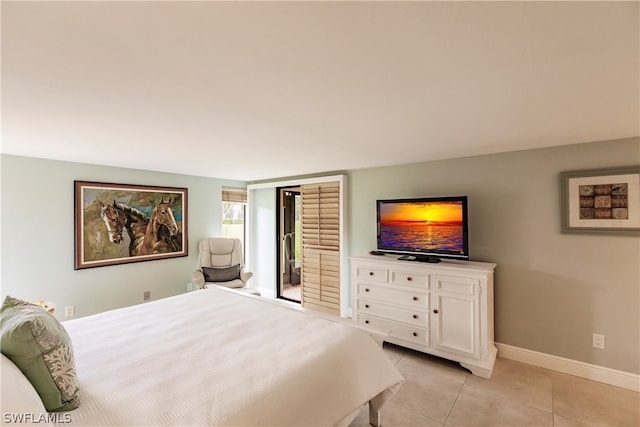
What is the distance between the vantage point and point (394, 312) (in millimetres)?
3109

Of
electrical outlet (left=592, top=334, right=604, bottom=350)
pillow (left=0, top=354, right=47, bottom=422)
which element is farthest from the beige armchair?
electrical outlet (left=592, top=334, right=604, bottom=350)

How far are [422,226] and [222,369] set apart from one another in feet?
Answer: 8.05

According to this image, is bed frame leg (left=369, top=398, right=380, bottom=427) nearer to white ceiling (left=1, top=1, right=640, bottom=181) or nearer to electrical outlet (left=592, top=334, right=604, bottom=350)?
white ceiling (left=1, top=1, right=640, bottom=181)

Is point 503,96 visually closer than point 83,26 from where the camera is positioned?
No

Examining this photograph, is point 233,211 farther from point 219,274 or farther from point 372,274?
point 372,274

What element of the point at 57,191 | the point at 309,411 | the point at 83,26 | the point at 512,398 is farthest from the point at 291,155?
the point at 512,398

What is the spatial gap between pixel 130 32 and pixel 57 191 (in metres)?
3.27

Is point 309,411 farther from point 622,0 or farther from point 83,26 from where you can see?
point 622,0

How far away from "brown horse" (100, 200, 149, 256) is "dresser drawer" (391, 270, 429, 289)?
344 centimetres

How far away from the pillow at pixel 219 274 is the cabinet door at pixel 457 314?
2.85 m

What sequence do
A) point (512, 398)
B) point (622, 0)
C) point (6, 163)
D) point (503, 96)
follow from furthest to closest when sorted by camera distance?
point (6, 163)
point (512, 398)
point (503, 96)
point (622, 0)

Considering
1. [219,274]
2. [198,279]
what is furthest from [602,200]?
[198,279]

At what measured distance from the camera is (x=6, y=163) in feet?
9.56

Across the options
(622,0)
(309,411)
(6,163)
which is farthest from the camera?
(6,163)
